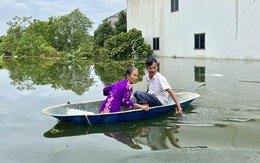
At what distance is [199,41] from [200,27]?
967 millimetres

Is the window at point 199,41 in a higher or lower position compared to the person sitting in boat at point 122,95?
higher

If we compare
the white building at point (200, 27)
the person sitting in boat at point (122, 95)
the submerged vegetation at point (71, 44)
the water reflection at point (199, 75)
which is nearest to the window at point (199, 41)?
the white building at point (200, 27)

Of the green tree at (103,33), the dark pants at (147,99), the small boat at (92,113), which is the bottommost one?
the small boat at (92,113)

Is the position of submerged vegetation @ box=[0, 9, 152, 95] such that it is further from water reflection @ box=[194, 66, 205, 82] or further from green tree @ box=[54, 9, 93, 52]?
water reflection @ box=[194, 66, 205, 82]

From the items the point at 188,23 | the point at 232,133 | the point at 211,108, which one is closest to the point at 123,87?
the point at 232,133

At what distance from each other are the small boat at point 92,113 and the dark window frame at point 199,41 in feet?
51.0

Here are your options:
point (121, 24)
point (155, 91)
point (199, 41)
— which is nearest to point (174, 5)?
point (199, 41)

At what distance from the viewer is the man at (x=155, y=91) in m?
5.27

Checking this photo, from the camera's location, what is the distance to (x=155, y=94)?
563cm

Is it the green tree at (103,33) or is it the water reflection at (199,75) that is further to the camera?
the green tree at (103,33)

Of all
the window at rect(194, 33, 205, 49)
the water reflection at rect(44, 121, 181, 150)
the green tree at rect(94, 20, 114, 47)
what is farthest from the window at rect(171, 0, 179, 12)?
the water reflection at rect(44, 121, 181, 150)

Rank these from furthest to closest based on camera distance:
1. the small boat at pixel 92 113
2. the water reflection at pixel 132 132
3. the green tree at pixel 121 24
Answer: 1. the green tree at pixel 121 24
2. the small boat at pixel 92 113
3. the water reflection at pixel 132 132

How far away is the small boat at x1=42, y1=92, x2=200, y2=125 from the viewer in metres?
4.77

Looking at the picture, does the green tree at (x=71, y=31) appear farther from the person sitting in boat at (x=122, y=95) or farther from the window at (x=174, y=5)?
the person sitting in boat at (x=122, y=95)
